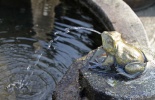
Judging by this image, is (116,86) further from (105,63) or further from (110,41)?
(110,41)

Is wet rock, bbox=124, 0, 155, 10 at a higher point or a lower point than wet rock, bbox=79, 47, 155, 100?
higher

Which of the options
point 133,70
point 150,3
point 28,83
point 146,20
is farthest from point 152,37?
point 133,70

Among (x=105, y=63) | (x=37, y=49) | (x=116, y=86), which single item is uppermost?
(x=105, y=63)

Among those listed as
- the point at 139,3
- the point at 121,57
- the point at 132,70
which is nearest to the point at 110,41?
the point at 121,57

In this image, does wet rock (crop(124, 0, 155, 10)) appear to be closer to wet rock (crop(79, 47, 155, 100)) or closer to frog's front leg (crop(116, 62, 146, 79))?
wet rock (crop(79, 47, 155, 100))

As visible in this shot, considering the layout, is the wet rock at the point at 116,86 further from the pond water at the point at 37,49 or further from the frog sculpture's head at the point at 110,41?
the pond water at the point at 37,49

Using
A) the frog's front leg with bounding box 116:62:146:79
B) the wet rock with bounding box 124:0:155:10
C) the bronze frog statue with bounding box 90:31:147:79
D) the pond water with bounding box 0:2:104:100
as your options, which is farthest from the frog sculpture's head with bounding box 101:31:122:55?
the wet rock with bounding box 124:0:155:10

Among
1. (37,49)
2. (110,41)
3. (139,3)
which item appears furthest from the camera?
(139,3)
